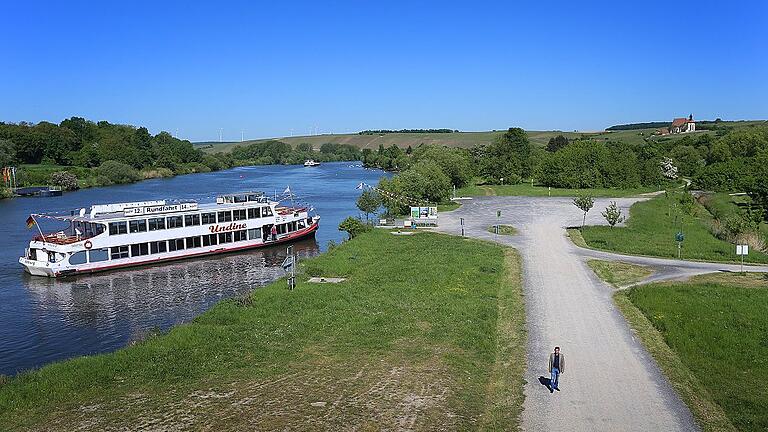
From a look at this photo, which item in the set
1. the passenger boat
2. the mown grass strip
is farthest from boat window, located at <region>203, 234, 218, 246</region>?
the mown grass strip

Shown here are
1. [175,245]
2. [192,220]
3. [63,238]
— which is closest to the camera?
[63,238]

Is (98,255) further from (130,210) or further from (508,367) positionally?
(508,367)

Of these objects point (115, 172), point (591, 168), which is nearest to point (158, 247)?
point (591, 168)

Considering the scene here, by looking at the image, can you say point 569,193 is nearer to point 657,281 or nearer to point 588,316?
point 657,281

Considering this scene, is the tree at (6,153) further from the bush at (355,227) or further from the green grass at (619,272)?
the green grass at (619,272)

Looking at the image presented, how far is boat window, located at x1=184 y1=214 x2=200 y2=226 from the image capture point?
54.5 metres

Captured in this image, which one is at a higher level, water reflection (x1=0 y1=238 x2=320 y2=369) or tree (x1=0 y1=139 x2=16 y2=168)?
tree (x1=0 y1=139 x2=16 y2=168)

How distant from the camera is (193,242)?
179 feet

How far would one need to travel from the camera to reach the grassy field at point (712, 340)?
1886cm

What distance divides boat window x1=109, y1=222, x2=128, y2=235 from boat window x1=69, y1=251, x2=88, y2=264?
2628 mm

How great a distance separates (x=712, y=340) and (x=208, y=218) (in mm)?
41678

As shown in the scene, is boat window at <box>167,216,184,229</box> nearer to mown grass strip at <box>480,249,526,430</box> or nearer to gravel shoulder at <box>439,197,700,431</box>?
gravel shoulder at <box>439,197,700,431</box>

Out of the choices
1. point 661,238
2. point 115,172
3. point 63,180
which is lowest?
point 661,238

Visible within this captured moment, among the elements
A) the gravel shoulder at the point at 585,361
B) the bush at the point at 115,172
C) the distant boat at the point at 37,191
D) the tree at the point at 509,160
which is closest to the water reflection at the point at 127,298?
the gravel shoulder at the point at 585,361
